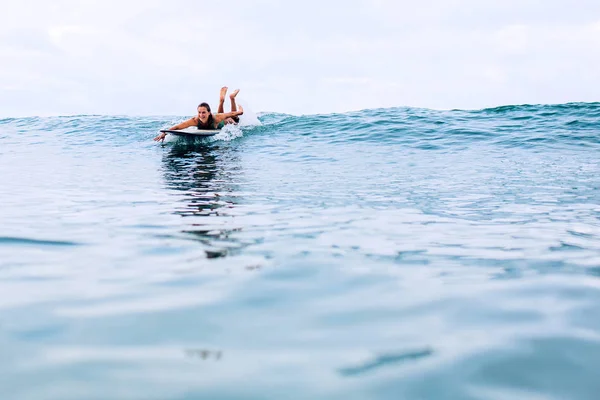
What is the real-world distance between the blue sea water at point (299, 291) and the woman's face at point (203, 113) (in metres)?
7.05

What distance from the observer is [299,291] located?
2334 millimetres

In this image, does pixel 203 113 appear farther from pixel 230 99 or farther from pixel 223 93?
pixel 230 99

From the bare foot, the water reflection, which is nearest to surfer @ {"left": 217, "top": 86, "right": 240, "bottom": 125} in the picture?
the bare foot

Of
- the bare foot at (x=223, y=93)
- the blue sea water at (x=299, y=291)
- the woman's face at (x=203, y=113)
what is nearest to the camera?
the blue sea water at (x=299, y=291)

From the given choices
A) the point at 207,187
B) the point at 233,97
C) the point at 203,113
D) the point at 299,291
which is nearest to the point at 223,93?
the point at 233,97

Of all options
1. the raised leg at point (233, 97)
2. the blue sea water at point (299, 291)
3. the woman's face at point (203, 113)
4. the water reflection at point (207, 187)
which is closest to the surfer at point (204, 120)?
the woman's face at point (203, 113)

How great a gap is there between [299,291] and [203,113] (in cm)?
A: 1205

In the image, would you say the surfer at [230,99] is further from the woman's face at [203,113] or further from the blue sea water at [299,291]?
the blue sea water at [299,291]

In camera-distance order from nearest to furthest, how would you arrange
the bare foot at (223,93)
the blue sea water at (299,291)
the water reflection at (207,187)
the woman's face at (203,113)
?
the blue sea water at (299,291), the water reflection at (207,187), the woman's face at (203,113), the bare foot at (223,93)

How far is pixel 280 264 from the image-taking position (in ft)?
9.16

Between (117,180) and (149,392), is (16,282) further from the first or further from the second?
(117,180)

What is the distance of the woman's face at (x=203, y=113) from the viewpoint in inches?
542

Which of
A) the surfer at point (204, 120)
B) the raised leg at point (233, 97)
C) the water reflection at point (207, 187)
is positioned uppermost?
the raised leg at point (233, 97)

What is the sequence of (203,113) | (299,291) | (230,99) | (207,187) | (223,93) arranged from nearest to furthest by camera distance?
(299,291) → (207,187) → (203,113) → (223,93) → (230,99)
